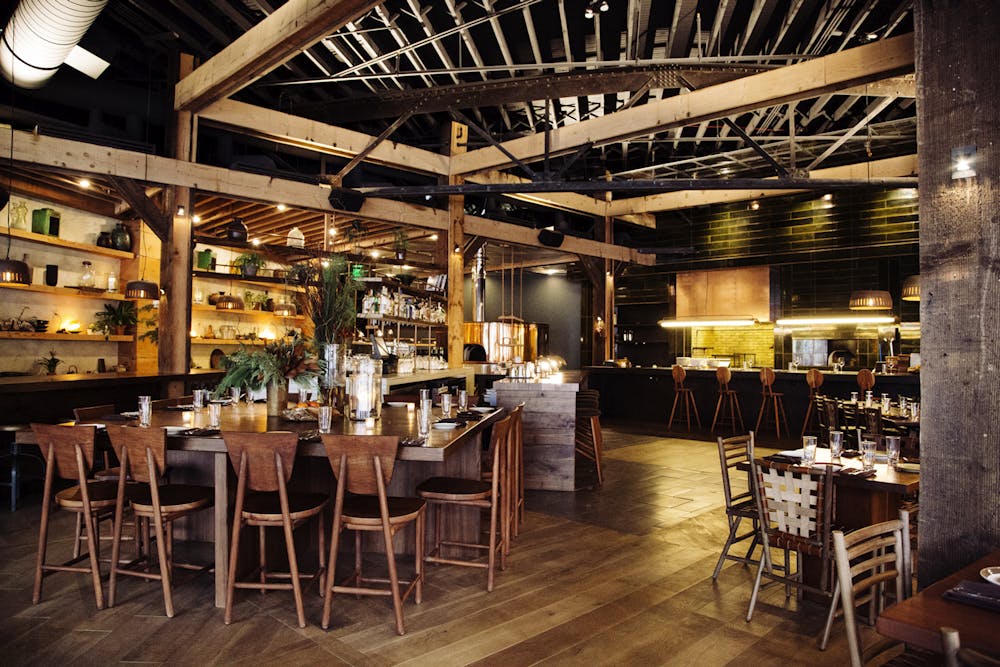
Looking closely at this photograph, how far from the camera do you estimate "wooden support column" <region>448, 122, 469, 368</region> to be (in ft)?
29.8

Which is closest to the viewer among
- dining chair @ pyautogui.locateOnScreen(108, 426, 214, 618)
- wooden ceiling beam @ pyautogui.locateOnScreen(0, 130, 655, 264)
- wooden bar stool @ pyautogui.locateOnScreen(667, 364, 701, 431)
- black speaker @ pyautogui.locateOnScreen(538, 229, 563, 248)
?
dining chair @ pyautogui.locateOnScreen(108, 426, 214, 618)

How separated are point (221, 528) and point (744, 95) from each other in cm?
586

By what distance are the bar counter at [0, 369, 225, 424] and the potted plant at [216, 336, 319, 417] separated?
9.80 ft

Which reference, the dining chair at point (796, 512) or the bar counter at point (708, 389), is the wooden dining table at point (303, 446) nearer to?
the dining chair at point (796, 512)

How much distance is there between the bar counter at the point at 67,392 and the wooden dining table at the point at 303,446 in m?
1.97

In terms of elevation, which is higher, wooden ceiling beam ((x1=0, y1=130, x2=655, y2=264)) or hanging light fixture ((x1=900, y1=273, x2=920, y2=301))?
wooden ceiling beam ((x1=0, y1=130, x2=655, y2=264))

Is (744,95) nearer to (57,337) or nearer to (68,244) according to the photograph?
(68,244)

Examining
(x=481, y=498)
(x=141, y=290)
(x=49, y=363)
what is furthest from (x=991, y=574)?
(x=49, y=363)

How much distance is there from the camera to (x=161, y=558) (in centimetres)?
313

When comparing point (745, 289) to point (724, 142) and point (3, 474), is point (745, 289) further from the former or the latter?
point (3, 474)

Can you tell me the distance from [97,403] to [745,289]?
11340 mm

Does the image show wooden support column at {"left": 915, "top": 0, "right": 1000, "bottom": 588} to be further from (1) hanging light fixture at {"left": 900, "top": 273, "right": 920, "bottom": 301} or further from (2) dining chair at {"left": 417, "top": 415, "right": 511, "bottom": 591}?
(1) hanging light fixture at {"left": 900, "top": 273, "right": 920, "bottom": 301}

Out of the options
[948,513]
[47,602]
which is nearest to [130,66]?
[47,602]

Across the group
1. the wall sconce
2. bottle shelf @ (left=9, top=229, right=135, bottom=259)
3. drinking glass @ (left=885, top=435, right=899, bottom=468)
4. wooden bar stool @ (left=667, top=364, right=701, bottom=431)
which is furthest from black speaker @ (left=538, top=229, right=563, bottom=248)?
the wall sconce
